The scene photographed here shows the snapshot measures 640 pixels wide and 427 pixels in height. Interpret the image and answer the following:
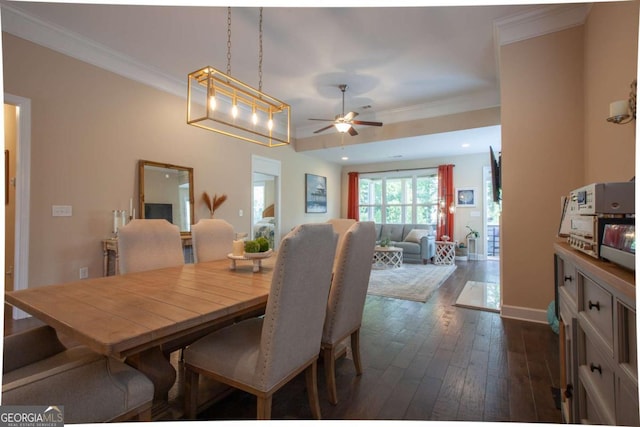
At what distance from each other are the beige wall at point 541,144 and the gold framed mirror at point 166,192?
12.9ft

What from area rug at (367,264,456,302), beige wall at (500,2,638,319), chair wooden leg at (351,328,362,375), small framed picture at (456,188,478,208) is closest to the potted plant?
small framed picture at (456,188,478,208)

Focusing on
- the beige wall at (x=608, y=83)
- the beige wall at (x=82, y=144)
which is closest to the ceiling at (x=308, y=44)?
the beige wall at (x=82, y=144)

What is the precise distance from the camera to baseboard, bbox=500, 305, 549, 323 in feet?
9.18

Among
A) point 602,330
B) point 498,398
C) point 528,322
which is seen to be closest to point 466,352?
point 498,398

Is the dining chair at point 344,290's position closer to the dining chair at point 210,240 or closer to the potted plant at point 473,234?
the dining chair at point 210,240

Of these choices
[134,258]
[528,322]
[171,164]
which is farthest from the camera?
[171,164]

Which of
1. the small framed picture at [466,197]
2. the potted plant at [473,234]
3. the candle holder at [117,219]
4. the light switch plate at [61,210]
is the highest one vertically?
the small framed picture at [466,197]

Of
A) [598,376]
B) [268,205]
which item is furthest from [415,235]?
[598,376]

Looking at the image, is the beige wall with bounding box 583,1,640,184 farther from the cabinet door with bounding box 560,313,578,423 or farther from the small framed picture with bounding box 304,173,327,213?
the small framed picture with bounding box 304,173,327,213

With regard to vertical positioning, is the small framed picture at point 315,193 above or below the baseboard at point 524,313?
above

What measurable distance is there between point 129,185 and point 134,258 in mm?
2093

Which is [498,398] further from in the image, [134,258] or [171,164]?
[171,164]

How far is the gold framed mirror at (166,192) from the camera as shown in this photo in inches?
147

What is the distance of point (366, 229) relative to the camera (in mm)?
1683
